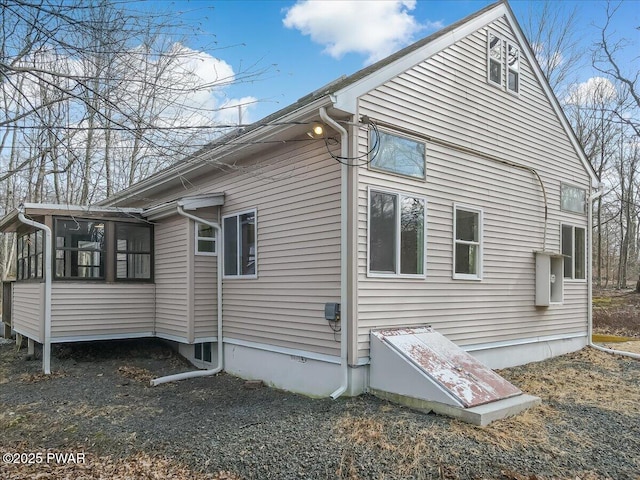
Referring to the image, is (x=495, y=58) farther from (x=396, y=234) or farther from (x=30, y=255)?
(x=30, y=255)

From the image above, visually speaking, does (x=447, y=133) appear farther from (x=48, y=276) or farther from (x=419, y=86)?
(x=48, y=276)

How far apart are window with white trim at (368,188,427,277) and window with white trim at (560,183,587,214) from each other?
464 cm

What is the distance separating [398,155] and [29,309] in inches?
→ 313

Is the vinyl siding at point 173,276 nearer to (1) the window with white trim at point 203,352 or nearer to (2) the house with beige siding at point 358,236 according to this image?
(2) the house with beige siding at point 358,236

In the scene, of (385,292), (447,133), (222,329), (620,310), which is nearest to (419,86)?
(447,133)

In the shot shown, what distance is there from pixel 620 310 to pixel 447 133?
1308 cm

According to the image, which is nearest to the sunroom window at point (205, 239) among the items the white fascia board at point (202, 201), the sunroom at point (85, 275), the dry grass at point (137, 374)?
the white fascia board at point (202, 201)

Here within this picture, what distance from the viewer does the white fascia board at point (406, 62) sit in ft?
19.8

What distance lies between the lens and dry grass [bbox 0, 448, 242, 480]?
405 centimetres

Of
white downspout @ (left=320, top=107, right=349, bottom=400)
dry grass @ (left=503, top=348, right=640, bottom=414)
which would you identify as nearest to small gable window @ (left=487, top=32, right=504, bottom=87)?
white downspout @ (left=320, top=107, right=349, bottom=400)

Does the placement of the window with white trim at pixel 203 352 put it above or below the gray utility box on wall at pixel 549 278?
below

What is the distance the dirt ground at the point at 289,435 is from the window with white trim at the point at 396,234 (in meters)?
1.81

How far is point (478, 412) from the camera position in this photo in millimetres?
4875

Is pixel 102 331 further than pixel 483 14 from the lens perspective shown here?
Yes
